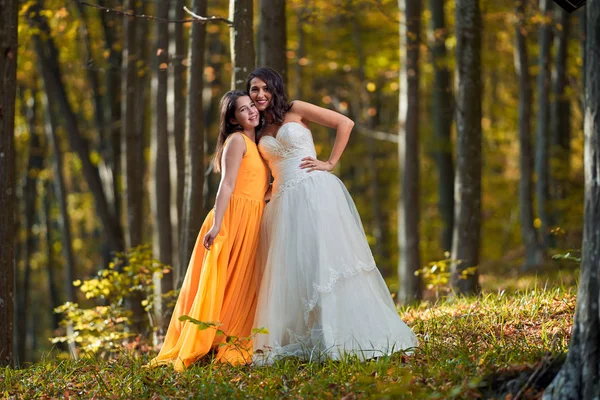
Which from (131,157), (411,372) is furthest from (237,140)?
(131,157)

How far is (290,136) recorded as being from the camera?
656 cm

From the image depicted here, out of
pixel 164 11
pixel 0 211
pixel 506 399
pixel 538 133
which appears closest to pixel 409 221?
pixel 538 133

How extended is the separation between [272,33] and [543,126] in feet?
24.9

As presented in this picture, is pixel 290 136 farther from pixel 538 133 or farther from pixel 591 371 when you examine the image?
pixel 538 133

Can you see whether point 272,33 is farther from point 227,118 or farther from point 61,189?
point 61,189

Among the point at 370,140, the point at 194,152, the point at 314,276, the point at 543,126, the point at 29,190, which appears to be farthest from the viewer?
the point at 370,140

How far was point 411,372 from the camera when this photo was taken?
203 inches

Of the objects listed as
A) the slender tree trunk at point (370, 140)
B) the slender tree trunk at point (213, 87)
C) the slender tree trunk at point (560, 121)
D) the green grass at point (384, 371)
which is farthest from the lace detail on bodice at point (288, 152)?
the slender tree trunk at point (370, 140)

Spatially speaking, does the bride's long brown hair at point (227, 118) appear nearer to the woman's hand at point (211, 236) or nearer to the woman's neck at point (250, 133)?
the woman's neck at point (250, 133)

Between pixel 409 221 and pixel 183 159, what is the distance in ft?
13.1

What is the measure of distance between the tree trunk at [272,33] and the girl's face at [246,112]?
2.09m

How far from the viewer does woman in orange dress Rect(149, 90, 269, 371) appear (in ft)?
20.9

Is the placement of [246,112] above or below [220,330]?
above

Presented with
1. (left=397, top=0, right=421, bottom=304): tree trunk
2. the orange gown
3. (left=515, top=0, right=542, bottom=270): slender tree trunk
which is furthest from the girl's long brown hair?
(left=515, top=0, right=542, bottom=270): slender tree trunk
